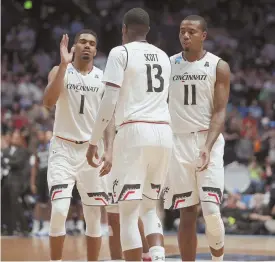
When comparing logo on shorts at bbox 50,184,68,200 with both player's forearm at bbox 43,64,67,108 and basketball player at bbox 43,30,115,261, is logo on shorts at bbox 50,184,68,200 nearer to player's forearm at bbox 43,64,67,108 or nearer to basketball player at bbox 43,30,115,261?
basketball player at bbox 43,30,115,261

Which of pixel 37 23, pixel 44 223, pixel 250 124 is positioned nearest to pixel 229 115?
pixel 250 124

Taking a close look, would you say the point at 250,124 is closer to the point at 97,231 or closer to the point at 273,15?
the point at 273,15

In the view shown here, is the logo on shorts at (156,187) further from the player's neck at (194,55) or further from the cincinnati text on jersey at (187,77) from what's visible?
the player's neck at (194,55)

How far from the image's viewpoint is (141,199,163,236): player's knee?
23.2 feet

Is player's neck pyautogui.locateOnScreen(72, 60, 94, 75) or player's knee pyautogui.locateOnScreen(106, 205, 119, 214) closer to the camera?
player's neck pyautogui.locateOnScreen(72, 60, 94, 75)

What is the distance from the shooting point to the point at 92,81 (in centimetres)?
892

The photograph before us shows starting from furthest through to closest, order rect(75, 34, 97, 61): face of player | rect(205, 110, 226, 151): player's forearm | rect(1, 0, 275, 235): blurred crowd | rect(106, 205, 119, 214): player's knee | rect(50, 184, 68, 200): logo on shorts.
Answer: rect(1, 0, 275, 235): blurred crowd, rect(106, 205, 119, 214): player's knee, rect(75, 34, 97, 61): face of player, rect(50, 184, 68, 200): logo on shorts, rect(205, 110, 226, 151): player's forearm

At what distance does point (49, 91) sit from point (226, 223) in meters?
7.65

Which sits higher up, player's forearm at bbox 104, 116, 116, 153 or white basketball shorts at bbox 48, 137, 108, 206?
player's forearm at bbox 104, 116, 116, 153

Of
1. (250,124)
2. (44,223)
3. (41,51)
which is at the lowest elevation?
(44,223)

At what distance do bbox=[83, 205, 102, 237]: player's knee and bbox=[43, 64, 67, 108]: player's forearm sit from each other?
1227 millimetres

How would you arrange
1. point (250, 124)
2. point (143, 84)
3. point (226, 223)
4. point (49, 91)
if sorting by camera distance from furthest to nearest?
point (250, 124), point (226, 223), point (49, 91), point (143, 84)

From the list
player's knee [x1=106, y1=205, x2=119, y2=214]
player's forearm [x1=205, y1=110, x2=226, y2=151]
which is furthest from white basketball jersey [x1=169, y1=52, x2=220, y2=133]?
player's knee [x1=106, y1=205, x2=119, y2=214]

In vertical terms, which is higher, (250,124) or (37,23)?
(37,23)
